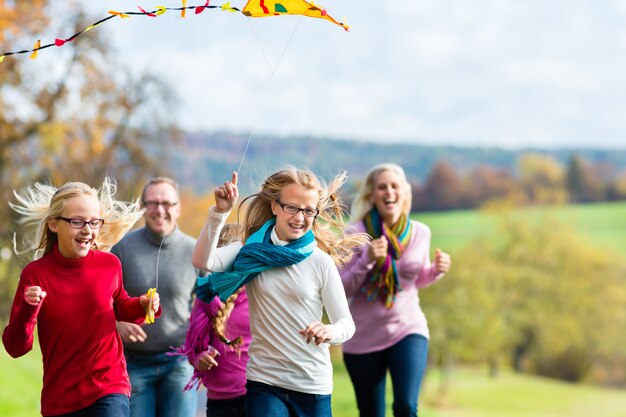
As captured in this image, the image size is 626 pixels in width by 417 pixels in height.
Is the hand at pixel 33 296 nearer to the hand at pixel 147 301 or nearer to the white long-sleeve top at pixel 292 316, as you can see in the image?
the hand at pixel 147 301

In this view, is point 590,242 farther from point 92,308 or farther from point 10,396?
point 92,308

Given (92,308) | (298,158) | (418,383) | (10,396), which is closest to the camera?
(92,308)

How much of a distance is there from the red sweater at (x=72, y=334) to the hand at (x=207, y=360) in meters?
0.67

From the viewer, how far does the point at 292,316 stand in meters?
5.38

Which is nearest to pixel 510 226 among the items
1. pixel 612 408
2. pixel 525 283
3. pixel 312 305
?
pixel 525 283

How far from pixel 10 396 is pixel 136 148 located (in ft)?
29.7

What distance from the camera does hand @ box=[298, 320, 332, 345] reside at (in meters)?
5.03

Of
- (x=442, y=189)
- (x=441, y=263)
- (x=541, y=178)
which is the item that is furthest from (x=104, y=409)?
(x=541, y=178)

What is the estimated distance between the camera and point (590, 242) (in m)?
32.9

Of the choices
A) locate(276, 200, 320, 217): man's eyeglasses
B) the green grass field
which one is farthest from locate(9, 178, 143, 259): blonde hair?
the green grass field

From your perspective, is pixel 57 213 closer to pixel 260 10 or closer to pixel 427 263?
pixel 260 10

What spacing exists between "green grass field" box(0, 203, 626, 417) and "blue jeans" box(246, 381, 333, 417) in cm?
1358

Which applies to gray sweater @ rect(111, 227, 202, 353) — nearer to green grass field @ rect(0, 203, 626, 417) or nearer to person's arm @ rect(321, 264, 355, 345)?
person's arm @ rect(321, 264, 355, 345)

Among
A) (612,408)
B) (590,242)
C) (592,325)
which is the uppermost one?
(590,242)
